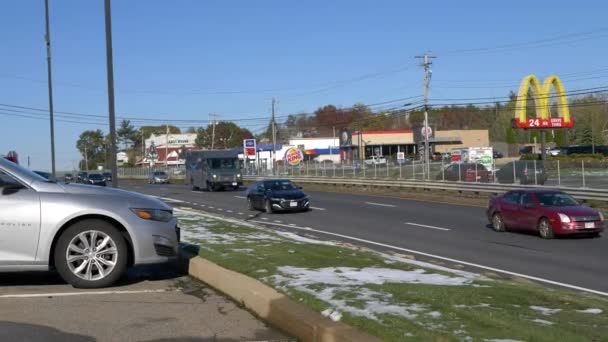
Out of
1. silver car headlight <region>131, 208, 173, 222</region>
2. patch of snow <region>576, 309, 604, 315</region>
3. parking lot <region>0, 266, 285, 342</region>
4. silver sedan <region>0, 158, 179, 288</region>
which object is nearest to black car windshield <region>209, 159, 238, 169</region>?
parking lot <region>0, 266, 285, 342</region>

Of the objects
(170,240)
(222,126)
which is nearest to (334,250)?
(170,240)

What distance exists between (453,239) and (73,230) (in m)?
14.0

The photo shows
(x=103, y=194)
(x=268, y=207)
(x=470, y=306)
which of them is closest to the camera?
(x=470, y=306)

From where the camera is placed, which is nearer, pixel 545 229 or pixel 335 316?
pixel 335 316

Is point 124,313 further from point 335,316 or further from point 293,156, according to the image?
point 293,156

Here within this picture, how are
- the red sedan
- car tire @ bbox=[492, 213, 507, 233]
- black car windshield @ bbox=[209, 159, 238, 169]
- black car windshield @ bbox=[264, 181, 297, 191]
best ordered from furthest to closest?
black car windshield @ bbox=[209, 159, 238, 169] → black car windshield @ bbox=[264, 181, 297, 191] → car tire @ bbox=[492, 213, 507, 233] → the red sedan

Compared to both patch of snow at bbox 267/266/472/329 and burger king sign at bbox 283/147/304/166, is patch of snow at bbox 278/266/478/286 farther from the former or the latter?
burger king sign at bbox 283/147/304/166

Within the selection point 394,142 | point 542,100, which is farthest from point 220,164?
point 394,142

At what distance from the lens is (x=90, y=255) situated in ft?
27.5

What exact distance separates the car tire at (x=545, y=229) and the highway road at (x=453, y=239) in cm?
22

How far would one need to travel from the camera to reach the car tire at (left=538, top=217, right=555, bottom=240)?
20.8 meters

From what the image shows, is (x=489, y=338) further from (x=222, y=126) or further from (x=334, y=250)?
(x=222, y=126)

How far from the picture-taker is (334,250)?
12.7 meters

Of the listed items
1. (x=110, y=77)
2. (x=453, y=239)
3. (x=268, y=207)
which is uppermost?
(x=110, y=77)
